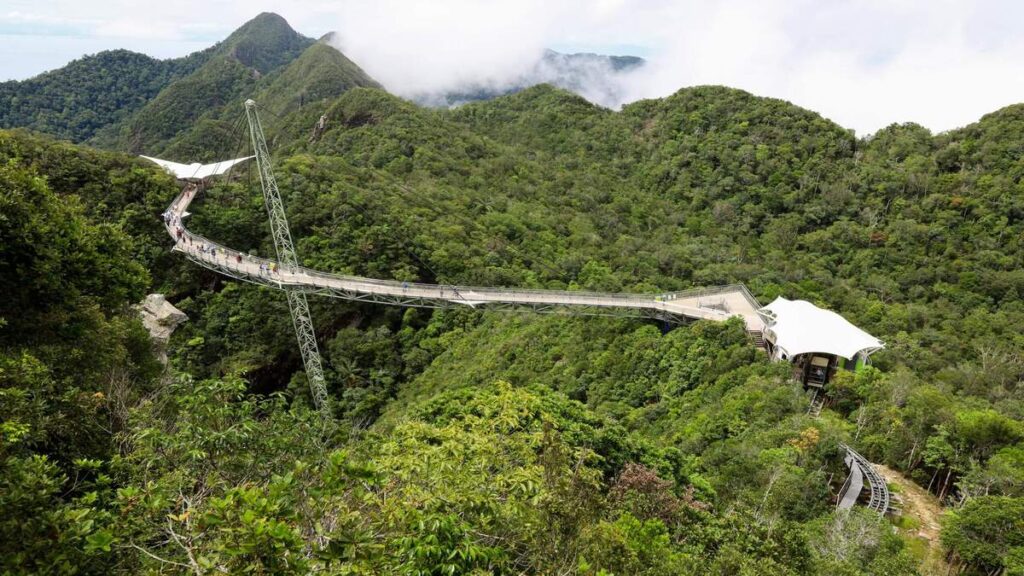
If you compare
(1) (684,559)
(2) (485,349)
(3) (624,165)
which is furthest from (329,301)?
(3) (624,165)

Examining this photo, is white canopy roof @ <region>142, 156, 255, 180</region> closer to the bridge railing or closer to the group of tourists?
the group of tourists

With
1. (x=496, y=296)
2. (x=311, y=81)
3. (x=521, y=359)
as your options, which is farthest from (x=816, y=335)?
(x=311, y=81)

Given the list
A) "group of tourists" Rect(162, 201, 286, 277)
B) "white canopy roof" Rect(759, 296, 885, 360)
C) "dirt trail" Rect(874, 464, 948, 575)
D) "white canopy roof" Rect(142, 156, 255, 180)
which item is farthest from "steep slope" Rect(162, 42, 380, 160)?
"dirt trail" Rect(874, 464, 948, 575)

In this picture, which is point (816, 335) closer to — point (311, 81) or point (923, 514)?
point (923, 514)

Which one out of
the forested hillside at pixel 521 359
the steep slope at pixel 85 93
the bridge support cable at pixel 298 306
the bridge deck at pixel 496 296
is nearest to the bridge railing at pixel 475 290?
the bridge deck at pixel 496 296

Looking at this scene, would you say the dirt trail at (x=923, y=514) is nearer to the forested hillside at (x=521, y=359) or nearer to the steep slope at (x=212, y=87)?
the forested hillside at (x=521, y=359)

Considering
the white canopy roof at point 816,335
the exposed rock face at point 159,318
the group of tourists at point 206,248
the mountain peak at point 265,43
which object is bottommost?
the exposed rock face at point 159,318
